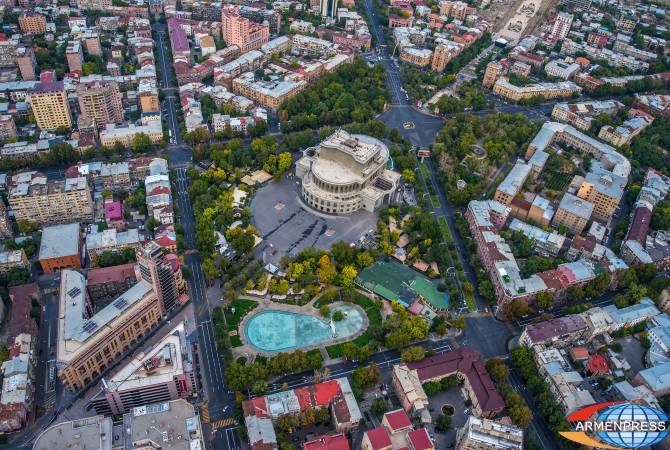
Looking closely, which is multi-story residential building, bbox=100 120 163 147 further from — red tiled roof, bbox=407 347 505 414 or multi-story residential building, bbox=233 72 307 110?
red tiled roof, bbox=407 347 505 414

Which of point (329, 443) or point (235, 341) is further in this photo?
point (235, 341)

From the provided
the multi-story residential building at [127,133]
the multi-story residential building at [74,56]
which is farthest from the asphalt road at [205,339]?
the multi-story residential building at [74,56]

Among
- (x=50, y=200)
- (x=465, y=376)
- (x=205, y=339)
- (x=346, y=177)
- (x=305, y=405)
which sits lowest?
(x=205, y=339)

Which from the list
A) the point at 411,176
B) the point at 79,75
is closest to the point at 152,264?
the point at 411,176

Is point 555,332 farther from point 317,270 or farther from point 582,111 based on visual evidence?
point 582,111

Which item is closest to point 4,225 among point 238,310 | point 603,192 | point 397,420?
point 238,310

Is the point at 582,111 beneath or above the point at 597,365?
above

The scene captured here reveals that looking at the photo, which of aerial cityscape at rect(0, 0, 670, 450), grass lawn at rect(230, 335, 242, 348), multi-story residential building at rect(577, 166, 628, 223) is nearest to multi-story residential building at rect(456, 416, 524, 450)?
aerial cityscape at rect(0, 0, 670, 450)

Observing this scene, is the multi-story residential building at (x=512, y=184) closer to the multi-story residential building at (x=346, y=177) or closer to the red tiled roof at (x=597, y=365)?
the multi-story residential building at (x=346, y=177)
